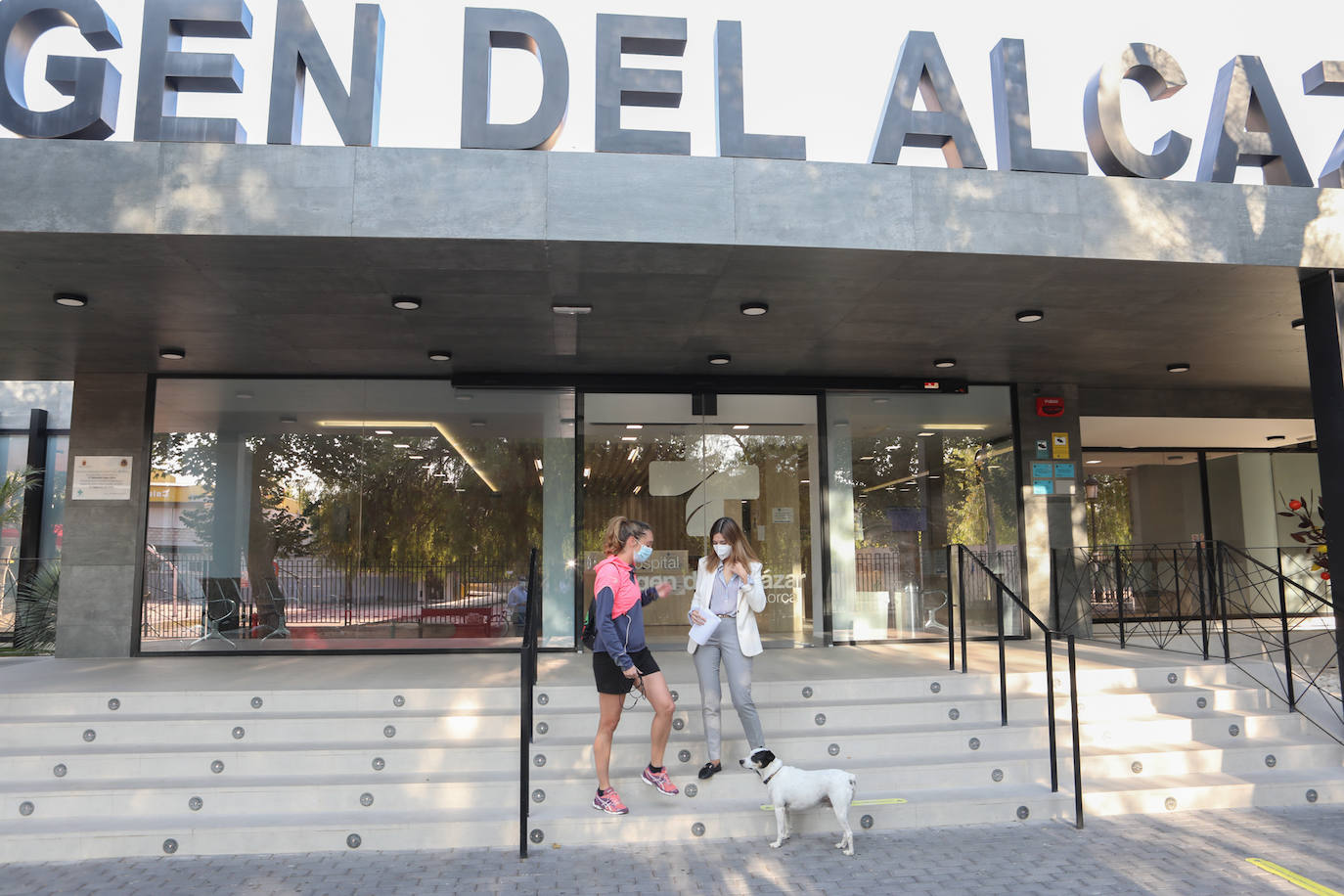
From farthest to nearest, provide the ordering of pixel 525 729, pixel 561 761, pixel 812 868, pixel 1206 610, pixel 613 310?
pixel 1206 610
pixel 613 310
pixel 561 761
pixel 525 729
pixel 812 868

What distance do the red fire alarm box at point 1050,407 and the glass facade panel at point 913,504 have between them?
34cm

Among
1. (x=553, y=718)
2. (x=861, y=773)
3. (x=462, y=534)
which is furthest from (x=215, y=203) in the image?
(x=861, y=773)

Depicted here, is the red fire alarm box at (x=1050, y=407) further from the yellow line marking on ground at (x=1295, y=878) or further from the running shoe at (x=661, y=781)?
the running shoe at (x=661, y=781)

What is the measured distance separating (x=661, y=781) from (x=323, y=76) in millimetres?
4778

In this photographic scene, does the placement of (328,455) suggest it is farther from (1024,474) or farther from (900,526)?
(1024,474)

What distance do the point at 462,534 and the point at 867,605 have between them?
14.1ft

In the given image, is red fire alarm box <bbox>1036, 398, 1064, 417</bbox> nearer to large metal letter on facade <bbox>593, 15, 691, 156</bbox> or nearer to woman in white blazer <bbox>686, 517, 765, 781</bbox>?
woman in white blazer <bbox>686, 517, 765, 781</bbox>

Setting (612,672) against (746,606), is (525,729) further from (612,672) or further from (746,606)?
(746,606)

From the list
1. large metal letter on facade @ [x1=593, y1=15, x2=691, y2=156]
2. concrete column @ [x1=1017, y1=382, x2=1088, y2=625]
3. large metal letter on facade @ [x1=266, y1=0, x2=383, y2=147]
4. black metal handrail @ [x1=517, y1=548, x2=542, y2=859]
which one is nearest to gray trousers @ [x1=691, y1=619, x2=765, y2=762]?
black metal handrail @ [x1=517, y1=548, x2=542, y2=859]

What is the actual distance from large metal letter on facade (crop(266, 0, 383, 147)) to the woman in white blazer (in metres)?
3.36

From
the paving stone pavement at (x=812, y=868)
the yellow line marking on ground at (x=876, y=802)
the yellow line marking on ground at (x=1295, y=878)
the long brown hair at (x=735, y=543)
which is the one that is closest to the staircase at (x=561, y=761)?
the yellow line marking on ground at (x=876, y=802)

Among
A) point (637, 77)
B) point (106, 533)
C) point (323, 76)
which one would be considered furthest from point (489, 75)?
point (106, 533)

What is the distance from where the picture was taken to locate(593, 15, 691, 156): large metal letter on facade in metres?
5.58

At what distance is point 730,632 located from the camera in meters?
5.21
